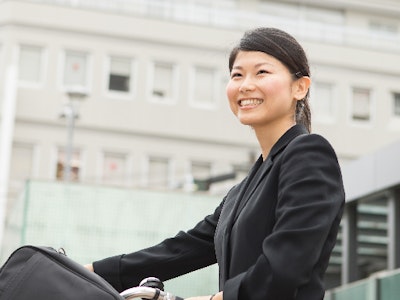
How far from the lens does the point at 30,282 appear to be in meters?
2.72

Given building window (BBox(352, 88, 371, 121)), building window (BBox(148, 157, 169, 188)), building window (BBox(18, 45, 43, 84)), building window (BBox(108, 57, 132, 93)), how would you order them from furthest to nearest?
building window (BBox(352, 88, 371, 121)), building window (BBox(108, 57, 132, 93)), building window (BBox(148, 157, 169, 188)), building window (BBox(18, 45, 43, 84))

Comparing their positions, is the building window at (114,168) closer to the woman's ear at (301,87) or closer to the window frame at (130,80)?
the window frame at (130,80)

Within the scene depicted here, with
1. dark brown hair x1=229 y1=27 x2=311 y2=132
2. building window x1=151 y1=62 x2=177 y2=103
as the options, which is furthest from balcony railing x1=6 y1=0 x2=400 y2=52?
dark brown hair x1=229 y1=27 x2=311 y2=132

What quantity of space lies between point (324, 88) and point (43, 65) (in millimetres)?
9317

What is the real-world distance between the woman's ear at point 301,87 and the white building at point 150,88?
31.7m

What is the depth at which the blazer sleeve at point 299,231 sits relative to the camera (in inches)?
109

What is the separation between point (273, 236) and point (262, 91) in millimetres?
476

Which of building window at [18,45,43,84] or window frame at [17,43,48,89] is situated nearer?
window frame at [17,43,48,89]

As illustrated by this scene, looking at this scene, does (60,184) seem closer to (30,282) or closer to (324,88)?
(30,282)

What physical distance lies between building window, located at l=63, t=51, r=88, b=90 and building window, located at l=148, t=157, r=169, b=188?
3.11 meters

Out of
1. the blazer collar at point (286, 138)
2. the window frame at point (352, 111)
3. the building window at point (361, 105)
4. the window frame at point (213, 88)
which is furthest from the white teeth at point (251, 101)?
the building window at point (361, 105)

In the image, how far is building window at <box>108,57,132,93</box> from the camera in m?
37.3

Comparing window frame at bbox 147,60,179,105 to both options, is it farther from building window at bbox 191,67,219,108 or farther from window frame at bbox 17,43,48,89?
window frame at bbox 17,43,48,89

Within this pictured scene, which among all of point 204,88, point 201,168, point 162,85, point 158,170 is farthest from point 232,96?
point 204,88
